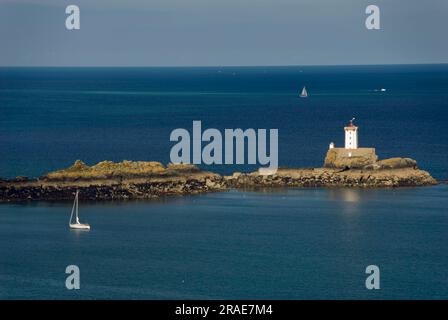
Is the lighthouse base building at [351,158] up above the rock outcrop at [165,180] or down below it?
above

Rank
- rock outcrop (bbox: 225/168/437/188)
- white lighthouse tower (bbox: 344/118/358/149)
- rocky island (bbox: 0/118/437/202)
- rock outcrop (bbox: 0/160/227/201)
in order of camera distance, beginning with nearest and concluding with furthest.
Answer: rock outcrop (bbox: 0/160/227/201), rocky island (bbox: 0/118/437/202), rock outcrop (bbox: 225/168/437/188), white lighthouse tower (bbox: 344/118/358/149)

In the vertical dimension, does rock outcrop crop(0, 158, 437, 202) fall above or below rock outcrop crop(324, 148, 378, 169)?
below

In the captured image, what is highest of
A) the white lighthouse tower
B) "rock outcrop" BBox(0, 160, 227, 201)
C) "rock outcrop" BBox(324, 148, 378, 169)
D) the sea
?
the white lighthouse tower

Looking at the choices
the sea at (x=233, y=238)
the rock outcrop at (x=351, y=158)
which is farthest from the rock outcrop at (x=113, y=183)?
the rock outcrop at (x=351, y=158)

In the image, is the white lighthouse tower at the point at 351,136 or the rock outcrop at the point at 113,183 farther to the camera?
the white lighthouse tower at the point at 351,136

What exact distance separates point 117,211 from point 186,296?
19.8 metres

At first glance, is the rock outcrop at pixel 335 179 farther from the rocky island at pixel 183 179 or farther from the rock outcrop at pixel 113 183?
the rock outcrop at pixel 113 183

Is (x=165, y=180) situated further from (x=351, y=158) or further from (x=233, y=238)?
(x=233, y=238)

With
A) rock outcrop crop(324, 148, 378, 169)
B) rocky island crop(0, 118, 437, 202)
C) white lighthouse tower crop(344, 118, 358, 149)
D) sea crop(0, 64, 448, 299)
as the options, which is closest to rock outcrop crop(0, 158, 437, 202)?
rocky island crop(0, 118, 437, 202)

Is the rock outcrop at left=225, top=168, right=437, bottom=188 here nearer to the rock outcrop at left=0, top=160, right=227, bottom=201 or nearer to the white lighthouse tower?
the rock outcrop at left=0, top=160, right=227, bottom=201

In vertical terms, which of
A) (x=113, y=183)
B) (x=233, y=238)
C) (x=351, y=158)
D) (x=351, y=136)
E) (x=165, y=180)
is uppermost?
(x=351, y=136)

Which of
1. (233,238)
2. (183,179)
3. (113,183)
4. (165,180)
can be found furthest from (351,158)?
(233,238)
